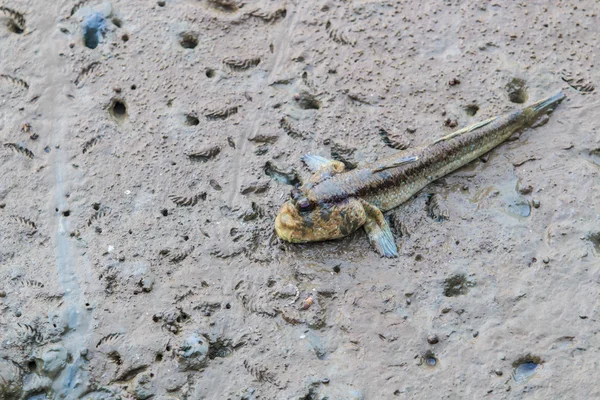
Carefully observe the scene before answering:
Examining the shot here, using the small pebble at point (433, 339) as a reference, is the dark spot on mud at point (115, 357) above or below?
above

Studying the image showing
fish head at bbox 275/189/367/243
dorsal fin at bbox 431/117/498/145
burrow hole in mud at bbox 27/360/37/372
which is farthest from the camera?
dorsal fin at bbox 431/117/498/145

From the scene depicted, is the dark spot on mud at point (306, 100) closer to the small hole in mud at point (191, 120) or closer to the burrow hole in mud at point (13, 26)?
the small hole in mud at point (191, 120)

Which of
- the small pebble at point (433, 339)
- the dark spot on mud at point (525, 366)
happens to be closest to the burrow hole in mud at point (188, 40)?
the small pebble at point (433, 339)

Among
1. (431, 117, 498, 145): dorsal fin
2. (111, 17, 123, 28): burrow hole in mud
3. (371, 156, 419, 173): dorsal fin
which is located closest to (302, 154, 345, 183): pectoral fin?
(371, 156, 419, 173): dorsal fin

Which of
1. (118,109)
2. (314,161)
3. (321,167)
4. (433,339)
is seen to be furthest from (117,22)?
(433,339)

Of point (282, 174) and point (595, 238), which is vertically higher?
point (282, 174)

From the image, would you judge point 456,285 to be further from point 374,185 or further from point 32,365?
point 32,365

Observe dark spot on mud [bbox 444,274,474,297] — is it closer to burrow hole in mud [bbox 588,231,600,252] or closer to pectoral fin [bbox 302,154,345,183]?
burrow hole in mud [bbox 588,231,600,252]
